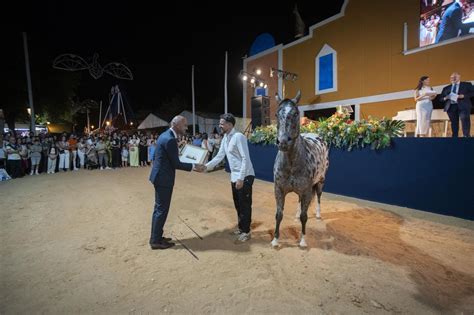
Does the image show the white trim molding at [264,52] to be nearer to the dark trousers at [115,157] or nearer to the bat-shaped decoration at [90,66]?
the bat-shaped decoration at [90,66]

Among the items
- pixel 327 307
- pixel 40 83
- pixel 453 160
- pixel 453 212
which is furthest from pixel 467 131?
pixel 40 83

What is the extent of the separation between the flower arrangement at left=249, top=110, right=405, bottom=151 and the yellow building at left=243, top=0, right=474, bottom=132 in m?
5.60

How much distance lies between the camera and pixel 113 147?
14.8 m

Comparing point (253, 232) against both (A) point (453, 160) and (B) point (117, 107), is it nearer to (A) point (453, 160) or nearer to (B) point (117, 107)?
(A) point (453, 160)

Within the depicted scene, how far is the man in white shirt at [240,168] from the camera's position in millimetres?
4102

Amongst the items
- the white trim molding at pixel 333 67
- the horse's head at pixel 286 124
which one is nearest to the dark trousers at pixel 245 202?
the horse's head at pixel 286 124

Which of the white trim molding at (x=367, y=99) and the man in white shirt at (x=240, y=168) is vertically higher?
the white trim molding at (x=367, y=99)

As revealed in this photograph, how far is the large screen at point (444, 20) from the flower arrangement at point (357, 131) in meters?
6.13

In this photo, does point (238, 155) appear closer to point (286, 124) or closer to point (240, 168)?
point (240, 168)

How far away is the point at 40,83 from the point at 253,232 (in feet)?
72.9

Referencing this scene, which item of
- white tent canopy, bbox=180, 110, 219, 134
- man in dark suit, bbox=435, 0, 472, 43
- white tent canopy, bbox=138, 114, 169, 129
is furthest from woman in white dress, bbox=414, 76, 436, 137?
white tent canopy, bbox=138, 114, 169, 129

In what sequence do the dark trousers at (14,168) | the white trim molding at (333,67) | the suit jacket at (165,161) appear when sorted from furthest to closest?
1. the white trim molding at (333,67)
2. the dark trousers at (14,168)
3. the suit jacket at (165,161)

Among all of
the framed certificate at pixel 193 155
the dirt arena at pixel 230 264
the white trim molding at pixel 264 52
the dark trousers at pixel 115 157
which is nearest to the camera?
the dirt arena at pixel 230 264

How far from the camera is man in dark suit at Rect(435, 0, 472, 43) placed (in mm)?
9930
